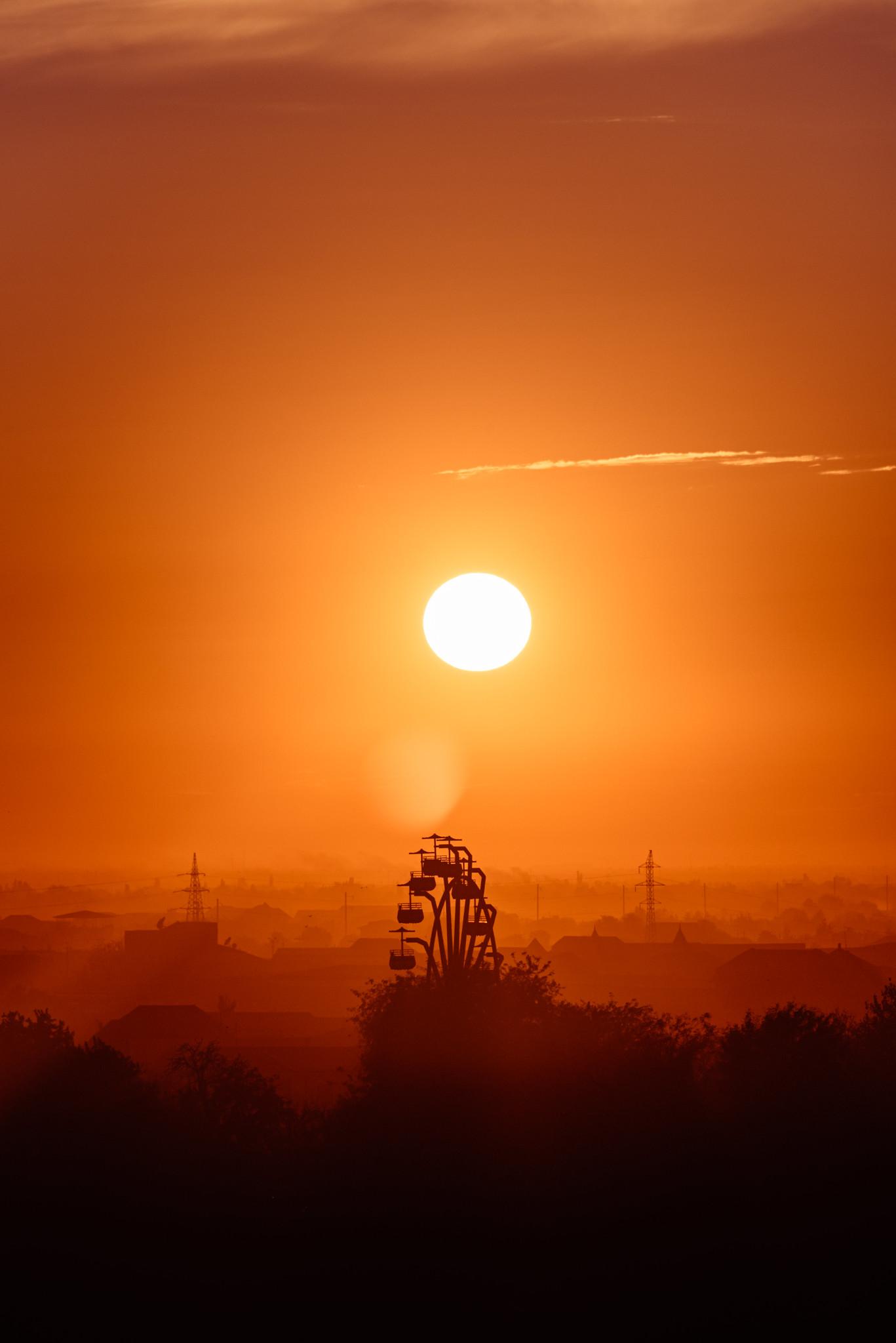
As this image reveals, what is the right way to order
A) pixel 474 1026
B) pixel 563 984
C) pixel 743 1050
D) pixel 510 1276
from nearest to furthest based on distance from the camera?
pixel 510 1276 < pixel 743 1050 < pixel 474 1026 < pixel 563 984

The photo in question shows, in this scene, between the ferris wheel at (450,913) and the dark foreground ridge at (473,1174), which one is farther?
the ferris wheel at (450,913)

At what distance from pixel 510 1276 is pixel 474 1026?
2258 cm

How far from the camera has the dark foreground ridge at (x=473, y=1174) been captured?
116ft

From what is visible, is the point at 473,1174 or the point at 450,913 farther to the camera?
the point at 450,913

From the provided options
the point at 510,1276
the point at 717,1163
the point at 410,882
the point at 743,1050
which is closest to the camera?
the point at 510,1276

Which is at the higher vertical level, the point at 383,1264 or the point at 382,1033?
the point at 382,1033

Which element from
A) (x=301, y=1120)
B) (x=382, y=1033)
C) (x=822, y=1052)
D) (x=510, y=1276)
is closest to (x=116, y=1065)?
(x=301, y=1120)

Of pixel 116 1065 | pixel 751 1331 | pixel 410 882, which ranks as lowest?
pixel 751 1331

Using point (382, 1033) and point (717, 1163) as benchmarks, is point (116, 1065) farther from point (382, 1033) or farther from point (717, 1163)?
point (717, 1163)

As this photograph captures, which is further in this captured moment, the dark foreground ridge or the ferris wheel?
the ferris wheel

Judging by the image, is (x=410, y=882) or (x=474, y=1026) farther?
(x=410, y=882)

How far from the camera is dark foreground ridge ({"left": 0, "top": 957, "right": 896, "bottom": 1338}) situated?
35469mm

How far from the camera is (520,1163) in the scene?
4266cm

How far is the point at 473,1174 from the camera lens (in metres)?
42.0
